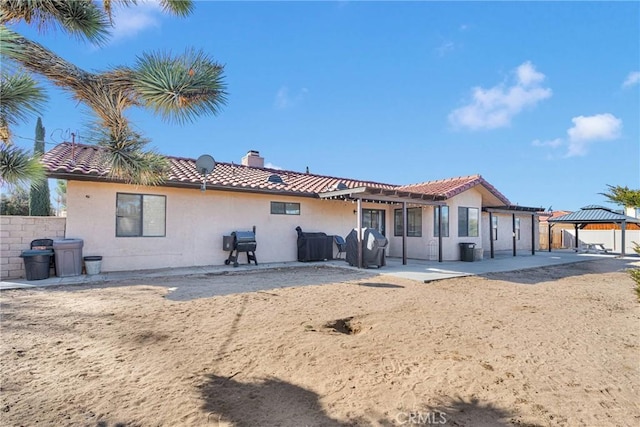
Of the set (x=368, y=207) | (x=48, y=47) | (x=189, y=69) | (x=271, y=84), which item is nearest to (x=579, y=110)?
(x=368, y=207)

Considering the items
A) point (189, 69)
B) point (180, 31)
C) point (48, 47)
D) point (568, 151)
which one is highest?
point (568, 151)

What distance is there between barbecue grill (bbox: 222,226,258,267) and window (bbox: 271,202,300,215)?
1616mm

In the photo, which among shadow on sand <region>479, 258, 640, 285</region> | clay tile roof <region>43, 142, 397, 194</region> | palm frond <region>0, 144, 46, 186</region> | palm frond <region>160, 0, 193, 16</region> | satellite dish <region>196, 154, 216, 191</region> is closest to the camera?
palm frond <region>0, 144, 46, 186</region>

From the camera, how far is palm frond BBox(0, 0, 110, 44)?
2.65 metres

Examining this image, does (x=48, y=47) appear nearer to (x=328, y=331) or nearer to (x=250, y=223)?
(x=328, y=331)

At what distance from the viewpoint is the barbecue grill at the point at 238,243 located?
10.9 metres

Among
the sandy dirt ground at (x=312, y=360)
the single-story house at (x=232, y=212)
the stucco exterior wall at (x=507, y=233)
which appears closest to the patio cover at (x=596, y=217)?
the stucco exterior wall at (x=507, y=233)

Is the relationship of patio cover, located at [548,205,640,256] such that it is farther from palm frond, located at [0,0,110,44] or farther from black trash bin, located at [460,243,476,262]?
palm frond, located at [0,0,110,44]

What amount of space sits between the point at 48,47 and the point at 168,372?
10.6 feet

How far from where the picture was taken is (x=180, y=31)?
395cm

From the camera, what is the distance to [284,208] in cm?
1273

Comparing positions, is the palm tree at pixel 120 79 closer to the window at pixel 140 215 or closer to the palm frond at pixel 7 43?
the palm frond at pixel 7 43

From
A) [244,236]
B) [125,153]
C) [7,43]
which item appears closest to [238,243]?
[244,236]
